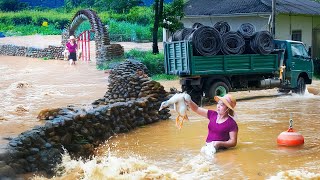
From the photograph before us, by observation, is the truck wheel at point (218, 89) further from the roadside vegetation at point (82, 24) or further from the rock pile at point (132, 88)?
the roadside vegetation at point (82, 24)

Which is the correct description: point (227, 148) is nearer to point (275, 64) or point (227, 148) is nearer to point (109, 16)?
point (275, 64)

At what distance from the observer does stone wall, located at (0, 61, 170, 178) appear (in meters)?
8.33

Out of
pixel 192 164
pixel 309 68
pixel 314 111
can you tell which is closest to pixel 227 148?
pixel 192 164

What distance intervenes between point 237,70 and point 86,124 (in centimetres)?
768

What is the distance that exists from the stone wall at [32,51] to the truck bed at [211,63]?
70.4 ft

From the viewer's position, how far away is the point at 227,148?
9.55m

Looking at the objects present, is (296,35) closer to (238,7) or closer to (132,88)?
(238,7)

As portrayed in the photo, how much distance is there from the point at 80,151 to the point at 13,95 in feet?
34.2

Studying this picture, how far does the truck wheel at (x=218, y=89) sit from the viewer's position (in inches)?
666

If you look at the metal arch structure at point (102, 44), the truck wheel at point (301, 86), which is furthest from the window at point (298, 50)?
the metal arch structure at point (102, 44)

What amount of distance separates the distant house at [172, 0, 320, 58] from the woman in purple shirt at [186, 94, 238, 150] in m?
17.4

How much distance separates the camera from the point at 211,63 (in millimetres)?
16750

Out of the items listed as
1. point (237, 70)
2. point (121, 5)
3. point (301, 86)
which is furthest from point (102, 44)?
point (121, 5)

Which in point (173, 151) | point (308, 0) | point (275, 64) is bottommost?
point (173, 151)
